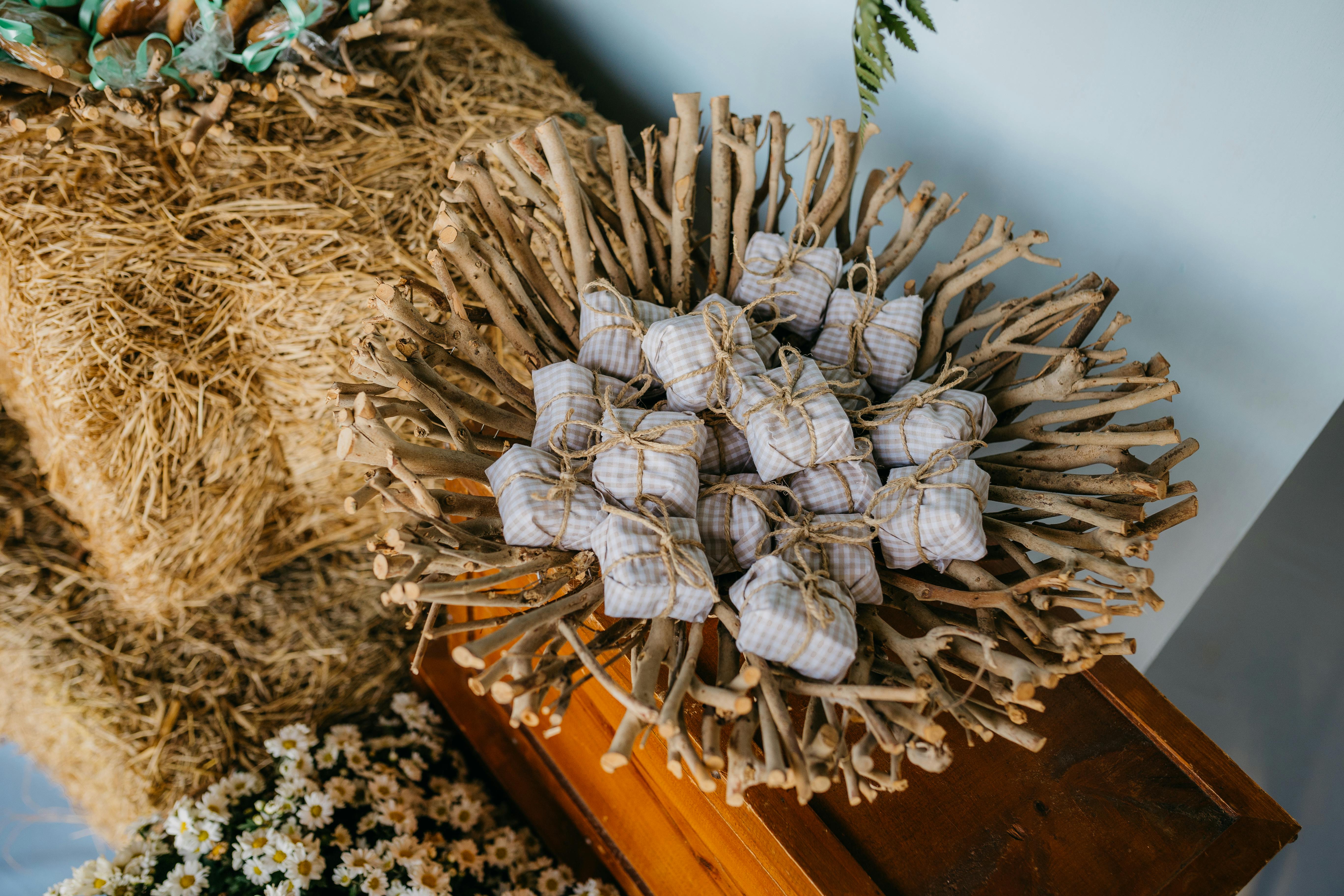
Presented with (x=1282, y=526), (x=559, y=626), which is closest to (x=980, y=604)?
(x=559, y=626)

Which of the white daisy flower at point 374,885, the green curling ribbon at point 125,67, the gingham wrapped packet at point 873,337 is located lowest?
the white daisy flower at point 374,885

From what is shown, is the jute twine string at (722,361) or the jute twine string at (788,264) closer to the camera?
the jute twine string at (722,361)

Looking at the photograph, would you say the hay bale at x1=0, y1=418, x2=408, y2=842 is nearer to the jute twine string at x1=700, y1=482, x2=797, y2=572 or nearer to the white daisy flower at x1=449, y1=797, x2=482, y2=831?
the white daisy flower at x1=449, y1=797, x2=482, y2=831

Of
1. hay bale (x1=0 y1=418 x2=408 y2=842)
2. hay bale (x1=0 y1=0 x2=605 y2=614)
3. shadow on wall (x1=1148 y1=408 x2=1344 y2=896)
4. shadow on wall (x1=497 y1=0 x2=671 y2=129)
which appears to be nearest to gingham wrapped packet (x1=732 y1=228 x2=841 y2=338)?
hay bale (x1=0 y1=0 x2=605 y2=614)

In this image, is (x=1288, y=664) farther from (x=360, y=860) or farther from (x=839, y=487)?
(x=360, y=860)

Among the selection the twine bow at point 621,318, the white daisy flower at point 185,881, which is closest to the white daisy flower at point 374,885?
the white daisy flower at point 185,881

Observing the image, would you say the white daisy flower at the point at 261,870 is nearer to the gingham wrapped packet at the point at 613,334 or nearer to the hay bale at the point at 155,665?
the hay bale at the point at 155,665
